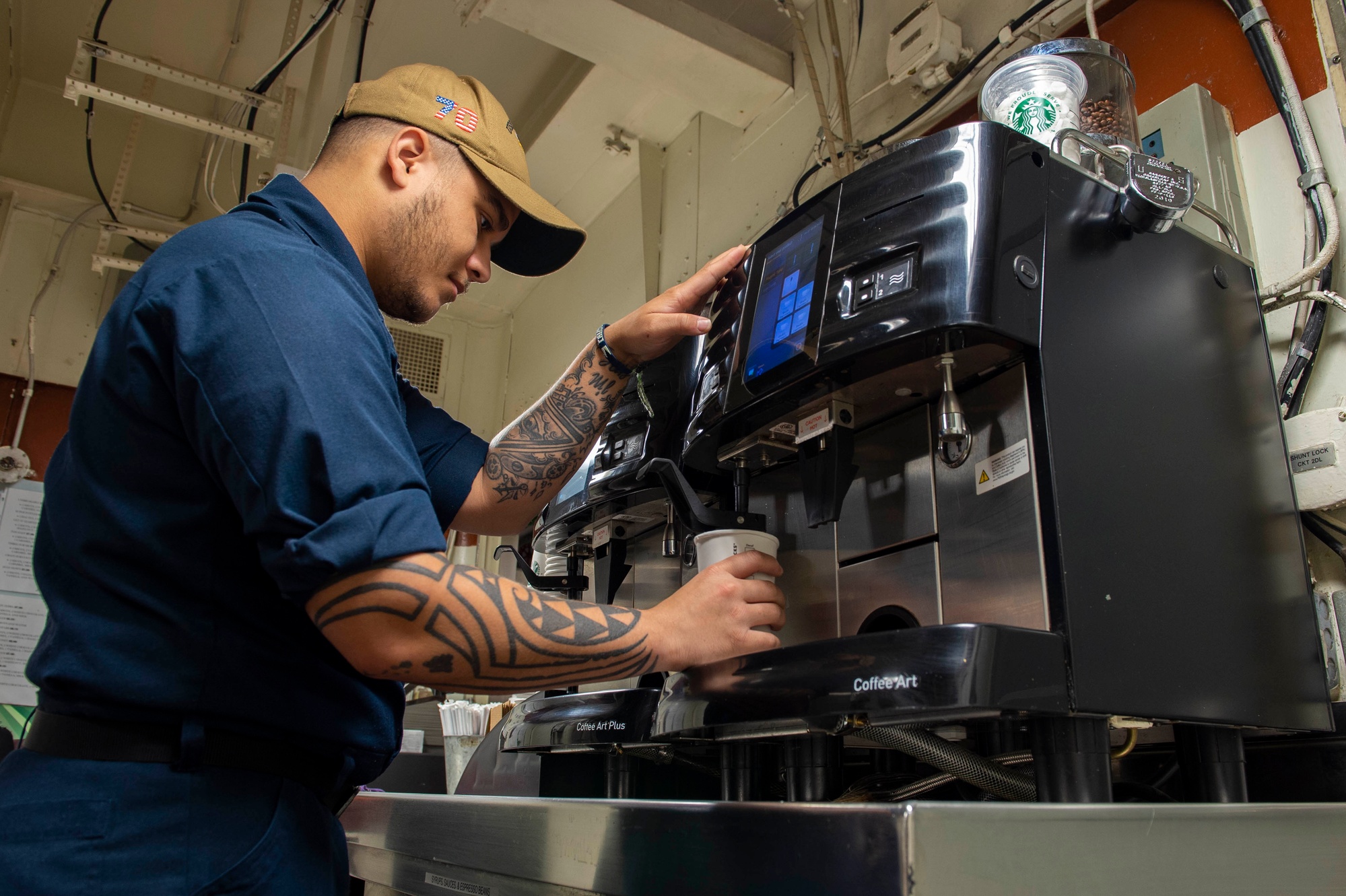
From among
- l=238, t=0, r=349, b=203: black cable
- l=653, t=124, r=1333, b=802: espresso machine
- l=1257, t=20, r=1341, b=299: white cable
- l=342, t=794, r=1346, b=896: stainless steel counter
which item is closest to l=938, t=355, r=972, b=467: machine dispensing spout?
l=653, t=124, r=1333, b=802: espresso machine

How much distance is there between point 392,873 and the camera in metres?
1.20

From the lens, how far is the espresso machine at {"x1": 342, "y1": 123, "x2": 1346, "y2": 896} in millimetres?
639

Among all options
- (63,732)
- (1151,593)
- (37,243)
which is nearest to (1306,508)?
(1151,593)

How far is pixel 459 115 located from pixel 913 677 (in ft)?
2.58

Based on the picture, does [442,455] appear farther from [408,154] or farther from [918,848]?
[918,848]

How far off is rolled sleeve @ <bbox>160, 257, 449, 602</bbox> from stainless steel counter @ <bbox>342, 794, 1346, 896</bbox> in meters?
0.29

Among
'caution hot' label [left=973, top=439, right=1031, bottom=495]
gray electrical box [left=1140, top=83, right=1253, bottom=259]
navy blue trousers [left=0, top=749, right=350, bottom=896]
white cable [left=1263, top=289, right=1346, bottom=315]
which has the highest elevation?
gray electrical box [left=1140, top=83, right=1253, bottom=259]

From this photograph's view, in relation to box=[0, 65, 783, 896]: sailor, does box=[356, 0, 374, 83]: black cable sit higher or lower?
higher

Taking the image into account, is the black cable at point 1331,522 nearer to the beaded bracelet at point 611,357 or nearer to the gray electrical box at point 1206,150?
the gray electrical box at point 1206,150

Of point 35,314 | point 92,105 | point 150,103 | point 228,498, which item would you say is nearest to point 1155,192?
point 228,498

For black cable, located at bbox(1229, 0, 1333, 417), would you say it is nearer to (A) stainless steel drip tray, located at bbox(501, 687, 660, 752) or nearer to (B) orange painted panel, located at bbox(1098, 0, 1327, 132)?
(B) orange painted panel, located at bbox(1098, 0, 1327, 132)

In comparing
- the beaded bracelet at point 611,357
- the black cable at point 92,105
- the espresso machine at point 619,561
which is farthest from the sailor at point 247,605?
the black cable at point 92,105

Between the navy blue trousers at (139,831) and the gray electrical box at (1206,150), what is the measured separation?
49.6 inches

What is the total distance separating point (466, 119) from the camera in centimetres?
106
